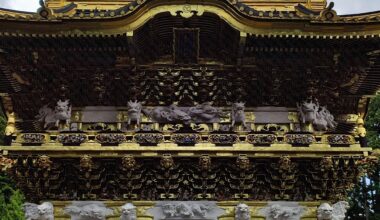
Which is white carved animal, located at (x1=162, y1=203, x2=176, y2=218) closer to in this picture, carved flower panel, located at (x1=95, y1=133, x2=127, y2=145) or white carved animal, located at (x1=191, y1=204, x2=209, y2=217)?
white carved animal, located at (x1=191, y1=204, x2=209, y2=217)

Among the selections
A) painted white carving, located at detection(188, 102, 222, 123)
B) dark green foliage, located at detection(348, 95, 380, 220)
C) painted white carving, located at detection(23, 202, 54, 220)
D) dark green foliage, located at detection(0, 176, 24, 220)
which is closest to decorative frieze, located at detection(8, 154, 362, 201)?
painted white carving, located at detection(23, 202, 54, 220)

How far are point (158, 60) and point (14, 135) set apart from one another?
360 centimetres

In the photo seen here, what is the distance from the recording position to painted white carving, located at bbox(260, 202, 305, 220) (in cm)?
1085

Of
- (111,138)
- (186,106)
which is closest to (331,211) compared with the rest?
(186,106)

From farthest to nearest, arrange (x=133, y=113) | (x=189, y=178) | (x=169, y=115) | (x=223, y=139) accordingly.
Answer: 1. (x=169, y=115)
2. (x=133, y=113)
3. (x=189, y=178)
4. (x=223, y=139)

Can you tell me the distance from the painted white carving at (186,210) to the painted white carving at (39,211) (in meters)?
2.13

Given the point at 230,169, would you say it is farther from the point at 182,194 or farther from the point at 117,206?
the point at 117,206

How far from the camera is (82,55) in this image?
36.6ft

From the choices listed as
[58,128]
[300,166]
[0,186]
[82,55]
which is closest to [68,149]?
[58,128]

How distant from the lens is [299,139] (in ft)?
35.0

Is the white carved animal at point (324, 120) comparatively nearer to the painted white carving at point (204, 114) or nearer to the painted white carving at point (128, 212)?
the painted white carving at point (204, 114)

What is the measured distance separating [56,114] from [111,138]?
1.69m

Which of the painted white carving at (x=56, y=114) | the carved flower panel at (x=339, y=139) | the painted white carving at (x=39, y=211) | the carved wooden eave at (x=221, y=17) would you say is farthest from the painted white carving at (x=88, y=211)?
the carved flower panel at (x=339, y=139)

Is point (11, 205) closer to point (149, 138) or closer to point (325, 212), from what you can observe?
point (149, 138)
